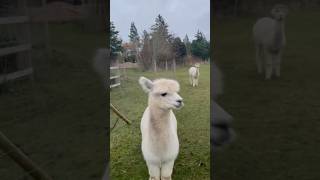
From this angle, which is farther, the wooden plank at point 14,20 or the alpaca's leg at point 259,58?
the alpaca's leg at point 259,58

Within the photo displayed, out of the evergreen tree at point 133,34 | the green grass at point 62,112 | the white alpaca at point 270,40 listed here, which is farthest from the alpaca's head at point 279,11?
the green grass at point 62,112

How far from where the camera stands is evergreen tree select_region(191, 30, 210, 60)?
2.46m

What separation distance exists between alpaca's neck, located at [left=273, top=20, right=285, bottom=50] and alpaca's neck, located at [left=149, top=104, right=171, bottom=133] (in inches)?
23.1

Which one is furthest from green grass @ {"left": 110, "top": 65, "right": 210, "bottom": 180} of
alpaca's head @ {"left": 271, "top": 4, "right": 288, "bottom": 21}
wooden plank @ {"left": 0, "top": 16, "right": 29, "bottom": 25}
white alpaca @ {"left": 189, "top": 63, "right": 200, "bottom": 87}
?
wooden plank @ {"left": 0, "top": 16, "right": 29, "bottom": 25}

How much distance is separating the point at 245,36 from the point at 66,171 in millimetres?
1049

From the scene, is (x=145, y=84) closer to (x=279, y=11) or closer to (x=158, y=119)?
(x=158, y=119)

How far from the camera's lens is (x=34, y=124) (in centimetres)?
253

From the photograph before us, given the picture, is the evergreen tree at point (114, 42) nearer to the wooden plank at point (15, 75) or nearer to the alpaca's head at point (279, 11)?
the wooden plank at point (15, 75)

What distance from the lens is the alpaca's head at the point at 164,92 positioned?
95.1 inches

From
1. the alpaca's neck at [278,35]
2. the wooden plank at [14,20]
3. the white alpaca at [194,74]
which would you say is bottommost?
the white alpaca at [194,74]

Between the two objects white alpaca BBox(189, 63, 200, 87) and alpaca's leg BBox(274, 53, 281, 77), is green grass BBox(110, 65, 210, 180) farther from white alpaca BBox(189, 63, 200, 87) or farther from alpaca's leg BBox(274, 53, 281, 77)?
alpaca's leg BBox(274, 53, 281, 77)

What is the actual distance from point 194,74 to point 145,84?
0.22m

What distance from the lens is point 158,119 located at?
8.16 feet

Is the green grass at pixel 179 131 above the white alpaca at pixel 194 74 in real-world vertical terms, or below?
below
